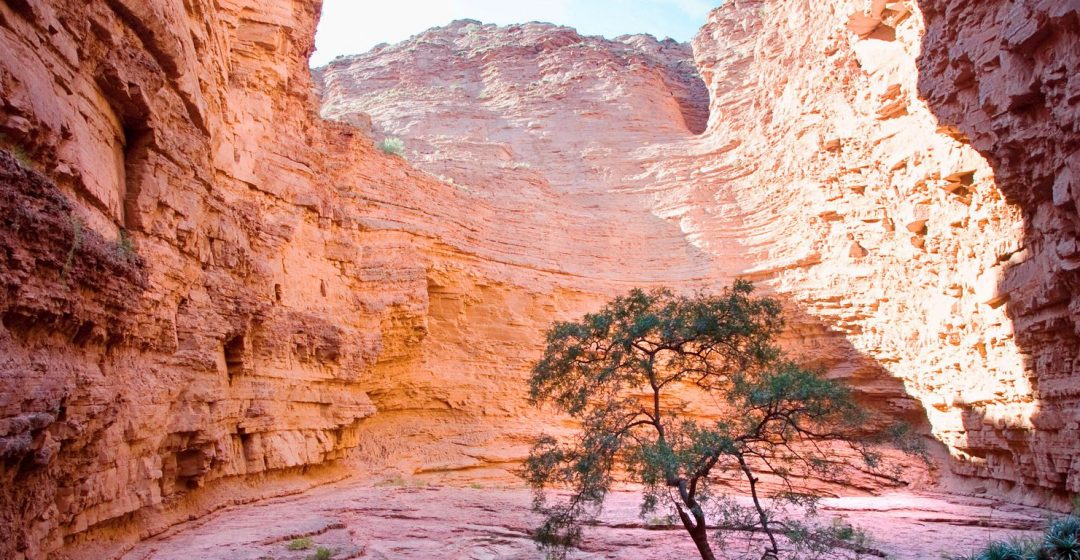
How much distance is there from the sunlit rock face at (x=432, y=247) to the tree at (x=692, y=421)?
19.9 ft

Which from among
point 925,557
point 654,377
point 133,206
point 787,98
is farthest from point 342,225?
point 787,98

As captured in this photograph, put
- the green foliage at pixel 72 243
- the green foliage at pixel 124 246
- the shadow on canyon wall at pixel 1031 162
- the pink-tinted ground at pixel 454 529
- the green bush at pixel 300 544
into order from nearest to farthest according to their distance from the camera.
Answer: the green foliage at pixel 72 243
the green foliage at pixel 124 246
the green bush at pixel 300 544
the pink-tinted ground at pixel 454 529
the shadow on canyon wall at pixel 1031 162

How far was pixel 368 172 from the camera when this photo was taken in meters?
22.9

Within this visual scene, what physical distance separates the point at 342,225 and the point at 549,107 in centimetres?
2278

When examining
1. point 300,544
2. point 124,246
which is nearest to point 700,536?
point 300,544

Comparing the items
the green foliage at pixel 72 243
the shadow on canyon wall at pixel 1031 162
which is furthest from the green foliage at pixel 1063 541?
the green foliage at pixel 72 243

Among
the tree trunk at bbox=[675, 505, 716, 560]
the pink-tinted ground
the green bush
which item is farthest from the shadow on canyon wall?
the green bush

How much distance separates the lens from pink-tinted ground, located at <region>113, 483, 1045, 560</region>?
35.0 feet

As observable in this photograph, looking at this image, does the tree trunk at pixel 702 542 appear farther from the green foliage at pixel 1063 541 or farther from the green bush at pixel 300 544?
the green bush at pixel 300 544

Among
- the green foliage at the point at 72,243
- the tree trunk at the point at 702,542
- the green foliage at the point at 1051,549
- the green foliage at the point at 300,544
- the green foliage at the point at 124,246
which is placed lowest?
the green foliage at the point at 1051,549

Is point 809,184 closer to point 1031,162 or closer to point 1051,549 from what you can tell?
point 1031,162

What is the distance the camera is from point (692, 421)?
34.9ft

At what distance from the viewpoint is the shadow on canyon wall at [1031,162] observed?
38.7 ft

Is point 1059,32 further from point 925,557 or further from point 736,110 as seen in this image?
point 736,110
